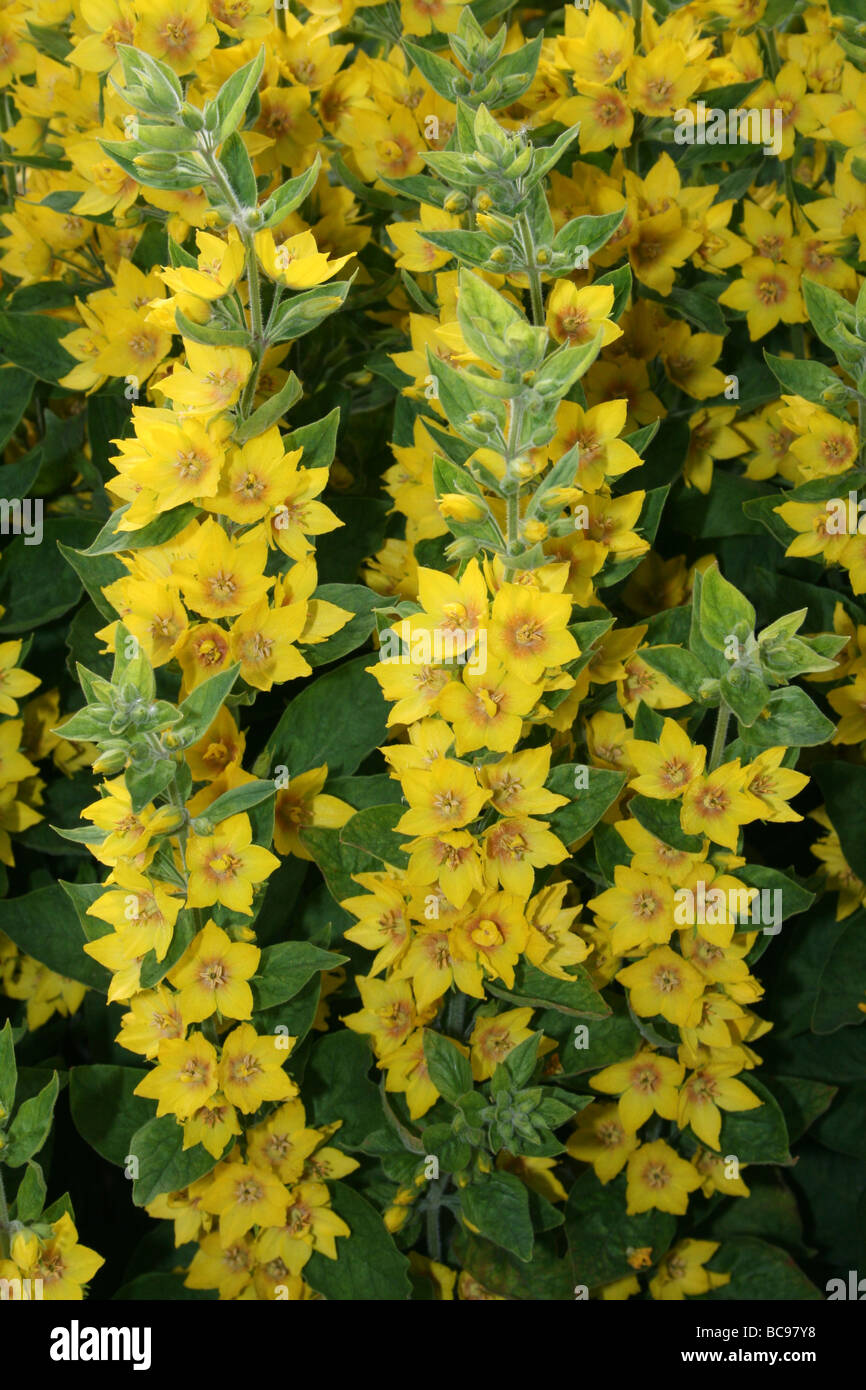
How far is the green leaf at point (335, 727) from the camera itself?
1101mm

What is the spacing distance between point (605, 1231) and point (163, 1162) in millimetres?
420

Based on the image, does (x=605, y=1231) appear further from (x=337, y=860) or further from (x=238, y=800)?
(x=238, y=800)

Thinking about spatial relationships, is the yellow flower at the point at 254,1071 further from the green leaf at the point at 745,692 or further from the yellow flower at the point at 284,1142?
the green leaf at the point at 745,692

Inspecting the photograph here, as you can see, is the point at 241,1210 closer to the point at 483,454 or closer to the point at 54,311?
the point at 483,454

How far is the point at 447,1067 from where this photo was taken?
100cm

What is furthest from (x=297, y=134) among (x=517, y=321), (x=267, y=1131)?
→ (x=267, y=1131)

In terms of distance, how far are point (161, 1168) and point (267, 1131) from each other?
0.34 feet

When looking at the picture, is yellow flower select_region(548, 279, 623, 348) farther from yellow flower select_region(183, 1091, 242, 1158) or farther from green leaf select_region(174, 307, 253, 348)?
yellow flower select_region(183, 1091, 242, 1158)

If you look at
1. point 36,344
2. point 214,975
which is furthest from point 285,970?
point 36,344

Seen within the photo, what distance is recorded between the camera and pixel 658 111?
1196 mm

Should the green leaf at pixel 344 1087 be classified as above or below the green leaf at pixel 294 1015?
below

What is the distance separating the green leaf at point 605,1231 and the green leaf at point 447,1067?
244 mm

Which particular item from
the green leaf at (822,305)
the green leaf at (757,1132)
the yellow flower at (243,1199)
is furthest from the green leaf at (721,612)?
the yellow flower at (243,1199)

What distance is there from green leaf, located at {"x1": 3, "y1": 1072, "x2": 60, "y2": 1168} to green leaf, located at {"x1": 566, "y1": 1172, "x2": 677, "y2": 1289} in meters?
0.49
